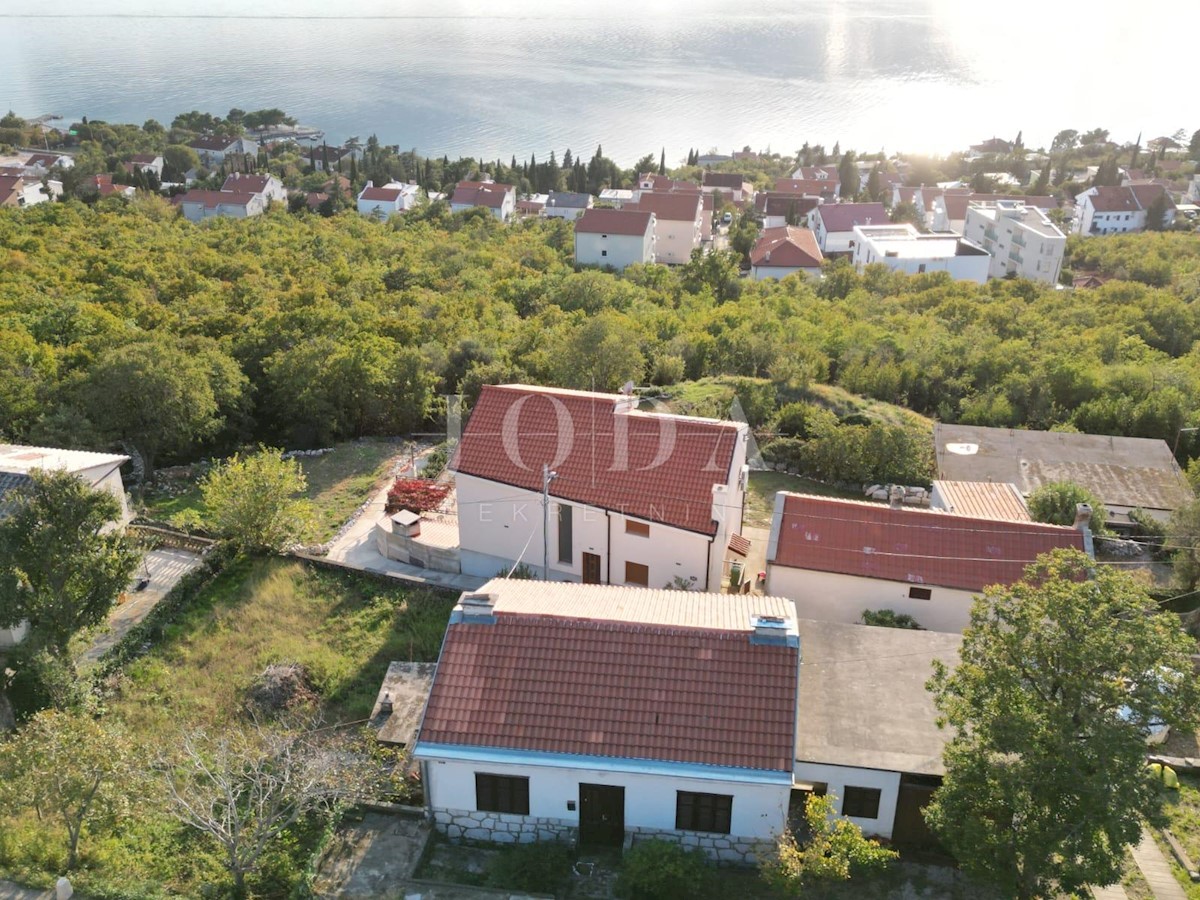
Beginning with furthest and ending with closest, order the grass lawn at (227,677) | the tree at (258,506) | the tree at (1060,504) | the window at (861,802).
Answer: the tree at (1060,504) < the tree at (258,506) < the window at (861,802) < the grass lawn at (227,677)

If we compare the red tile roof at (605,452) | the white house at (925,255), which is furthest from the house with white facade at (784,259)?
the red tile roof at (605,452)

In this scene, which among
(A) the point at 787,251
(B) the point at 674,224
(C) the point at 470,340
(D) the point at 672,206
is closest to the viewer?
(C) the point at 470,340

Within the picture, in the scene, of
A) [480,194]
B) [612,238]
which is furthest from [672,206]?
[480,194]

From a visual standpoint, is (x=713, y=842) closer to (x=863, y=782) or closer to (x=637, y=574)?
(x=863, y=782)

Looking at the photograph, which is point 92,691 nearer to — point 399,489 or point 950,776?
point 399,489

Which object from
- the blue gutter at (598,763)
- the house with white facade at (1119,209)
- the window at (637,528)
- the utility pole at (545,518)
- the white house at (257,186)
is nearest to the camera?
the blue gutter at (598,763)

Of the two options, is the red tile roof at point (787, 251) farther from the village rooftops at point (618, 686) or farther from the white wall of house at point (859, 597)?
the village rooftops at point (618, 686)

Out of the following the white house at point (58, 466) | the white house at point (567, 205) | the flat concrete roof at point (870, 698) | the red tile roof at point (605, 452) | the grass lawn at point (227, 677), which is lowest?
the white house at point (567, 205)

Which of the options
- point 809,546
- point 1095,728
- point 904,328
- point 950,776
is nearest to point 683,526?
point 809,546
